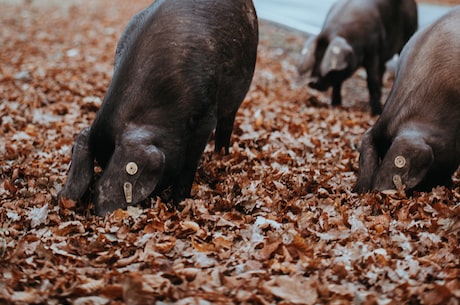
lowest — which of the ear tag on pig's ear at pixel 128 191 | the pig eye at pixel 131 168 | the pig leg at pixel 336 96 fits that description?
the pig leg at pixel 336 96

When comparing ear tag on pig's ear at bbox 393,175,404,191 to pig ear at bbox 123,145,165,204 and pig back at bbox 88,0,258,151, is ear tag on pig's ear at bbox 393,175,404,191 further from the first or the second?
pig ear at bbox 123,145,165,204

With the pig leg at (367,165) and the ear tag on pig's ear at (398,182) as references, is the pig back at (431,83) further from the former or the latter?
the ear tag on pig's ear at (398,182)

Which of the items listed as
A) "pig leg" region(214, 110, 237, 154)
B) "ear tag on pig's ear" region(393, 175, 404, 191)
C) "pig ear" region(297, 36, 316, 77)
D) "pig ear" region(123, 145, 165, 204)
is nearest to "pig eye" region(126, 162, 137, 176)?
"pig ear" region(123, 145, 165, 204)

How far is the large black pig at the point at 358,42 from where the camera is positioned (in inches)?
339

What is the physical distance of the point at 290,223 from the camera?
4.36 meters

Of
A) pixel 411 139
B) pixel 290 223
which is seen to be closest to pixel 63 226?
pixel 290 223

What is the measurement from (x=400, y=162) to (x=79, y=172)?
2.37m

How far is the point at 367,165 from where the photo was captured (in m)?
5.03

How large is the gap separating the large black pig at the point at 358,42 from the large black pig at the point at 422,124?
331 cm

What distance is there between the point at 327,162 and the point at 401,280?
263 cm

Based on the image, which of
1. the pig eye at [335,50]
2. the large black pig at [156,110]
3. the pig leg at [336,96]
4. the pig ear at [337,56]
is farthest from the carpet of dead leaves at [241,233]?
the pig leg at [336,96]

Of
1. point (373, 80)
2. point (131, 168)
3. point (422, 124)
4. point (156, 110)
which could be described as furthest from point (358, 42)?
point (131, 168)

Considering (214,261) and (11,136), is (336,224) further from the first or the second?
(11,136)

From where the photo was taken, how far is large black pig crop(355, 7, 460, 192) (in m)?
4.72
